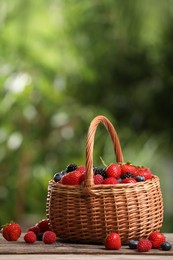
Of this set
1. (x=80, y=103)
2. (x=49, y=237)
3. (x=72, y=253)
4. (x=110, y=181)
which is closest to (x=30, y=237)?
(x=49, y=237)

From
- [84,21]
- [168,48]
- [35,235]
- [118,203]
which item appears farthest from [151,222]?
[84,21]

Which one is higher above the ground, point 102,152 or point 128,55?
point 128,55

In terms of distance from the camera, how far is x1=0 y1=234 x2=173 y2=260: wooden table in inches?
81.5

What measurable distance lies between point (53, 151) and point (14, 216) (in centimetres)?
49

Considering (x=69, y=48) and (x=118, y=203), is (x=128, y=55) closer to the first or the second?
(x=69, y=48)

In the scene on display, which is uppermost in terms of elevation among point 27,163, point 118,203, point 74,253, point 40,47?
point 40,47

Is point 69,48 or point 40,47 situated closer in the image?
point 40,47

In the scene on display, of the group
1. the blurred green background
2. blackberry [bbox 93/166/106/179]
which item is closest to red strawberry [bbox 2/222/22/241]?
blackberry [bbox 93/166/106/179]

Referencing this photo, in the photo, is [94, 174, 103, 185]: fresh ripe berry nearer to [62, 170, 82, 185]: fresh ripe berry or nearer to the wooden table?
[62, 170, 82, 185]: fresh ripe berry

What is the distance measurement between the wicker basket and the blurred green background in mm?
2450

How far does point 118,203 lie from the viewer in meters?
2.19

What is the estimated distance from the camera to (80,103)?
538 cm

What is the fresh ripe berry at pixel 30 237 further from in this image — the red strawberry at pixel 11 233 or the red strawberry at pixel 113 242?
the red strawberry at pixel 113 242

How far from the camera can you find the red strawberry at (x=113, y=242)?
2.13 m
